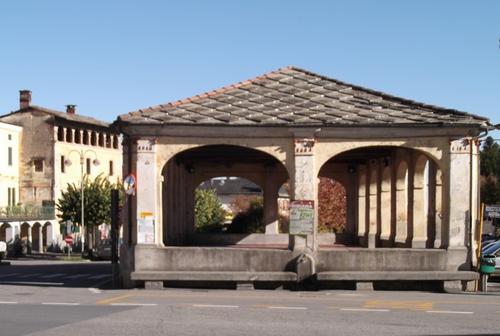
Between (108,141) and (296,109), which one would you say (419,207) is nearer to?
(296,109)

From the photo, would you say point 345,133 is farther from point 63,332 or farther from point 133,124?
point 63,332

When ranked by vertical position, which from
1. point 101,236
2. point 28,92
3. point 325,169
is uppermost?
point 28,92

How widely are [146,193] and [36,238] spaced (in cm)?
4662

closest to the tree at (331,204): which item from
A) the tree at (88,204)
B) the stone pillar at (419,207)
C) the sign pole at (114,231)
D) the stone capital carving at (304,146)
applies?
the tree at (88,204)

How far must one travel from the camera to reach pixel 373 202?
108 ft

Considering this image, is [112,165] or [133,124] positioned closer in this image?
[133,124]

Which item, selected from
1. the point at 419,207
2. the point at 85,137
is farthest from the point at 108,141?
the point at 419,207

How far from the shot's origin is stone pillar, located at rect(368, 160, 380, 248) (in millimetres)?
31750

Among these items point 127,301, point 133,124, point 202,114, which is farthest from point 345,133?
point 127,301

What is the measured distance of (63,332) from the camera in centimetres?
1320

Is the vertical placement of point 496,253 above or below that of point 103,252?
above

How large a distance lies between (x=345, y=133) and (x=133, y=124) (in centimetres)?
547

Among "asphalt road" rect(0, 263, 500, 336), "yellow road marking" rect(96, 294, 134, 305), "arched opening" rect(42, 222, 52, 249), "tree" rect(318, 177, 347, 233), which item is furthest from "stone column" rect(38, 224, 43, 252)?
"yellow road marking" rect(96, 294, 134, 305)

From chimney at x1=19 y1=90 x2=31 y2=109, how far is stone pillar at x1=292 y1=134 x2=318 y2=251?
2062 inches
